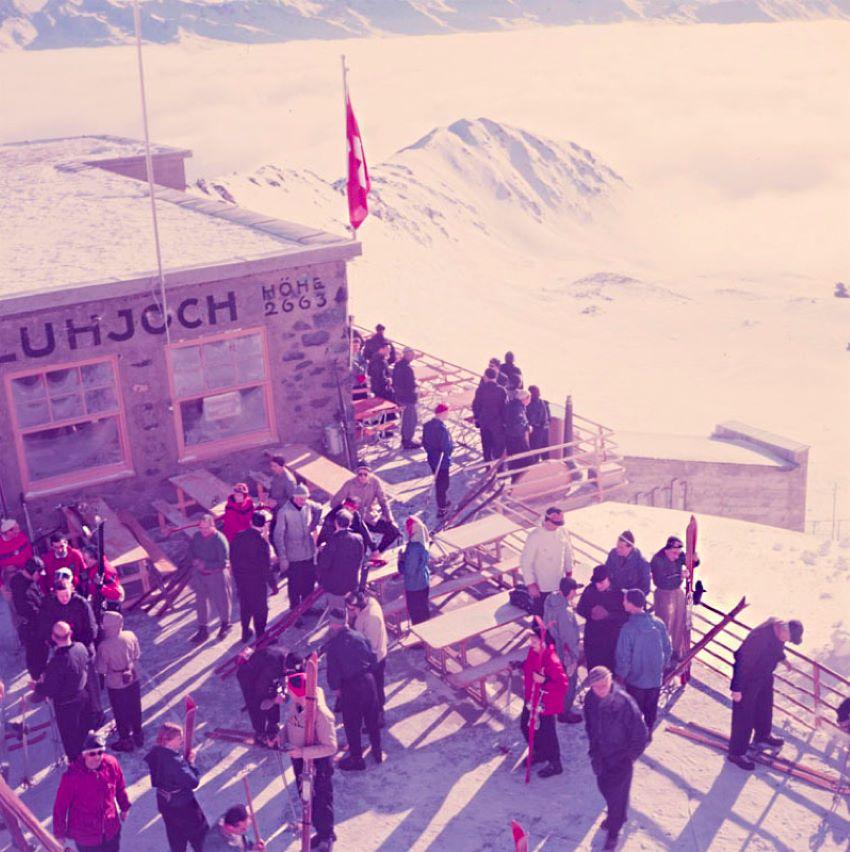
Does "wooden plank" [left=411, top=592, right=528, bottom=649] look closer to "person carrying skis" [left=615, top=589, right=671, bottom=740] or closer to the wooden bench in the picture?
the wooden bench

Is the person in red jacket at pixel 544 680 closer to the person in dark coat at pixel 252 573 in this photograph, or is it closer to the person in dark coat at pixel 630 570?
the person in dark coat at pixel 630 570

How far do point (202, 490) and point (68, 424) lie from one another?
6.14ft

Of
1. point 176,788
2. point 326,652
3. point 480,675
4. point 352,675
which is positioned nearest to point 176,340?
point 326,652

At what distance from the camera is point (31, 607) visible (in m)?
11.2

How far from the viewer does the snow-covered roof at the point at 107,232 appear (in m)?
14.7

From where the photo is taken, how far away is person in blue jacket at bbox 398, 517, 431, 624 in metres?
11.9

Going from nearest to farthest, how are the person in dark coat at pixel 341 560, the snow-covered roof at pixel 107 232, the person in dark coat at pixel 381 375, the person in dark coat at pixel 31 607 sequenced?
1. the person in dark coat at pixel 31 607
2. the person in dark coat at pixel 341 560
3. the snow-covered roof at pixel 107 232
4. the person in dark coat at pixel 381 375

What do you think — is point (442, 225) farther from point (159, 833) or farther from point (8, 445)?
point (159, 833)

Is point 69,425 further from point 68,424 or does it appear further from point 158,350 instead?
point 158,350

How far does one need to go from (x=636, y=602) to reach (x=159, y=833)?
15.2 ft

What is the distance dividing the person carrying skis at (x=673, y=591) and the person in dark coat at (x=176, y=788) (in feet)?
17.7

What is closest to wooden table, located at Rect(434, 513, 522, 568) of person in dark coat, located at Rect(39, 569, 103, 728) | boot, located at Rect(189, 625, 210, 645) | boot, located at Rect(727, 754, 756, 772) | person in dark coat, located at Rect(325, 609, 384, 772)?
boot, located at Rect(189, 625, 210, 645)

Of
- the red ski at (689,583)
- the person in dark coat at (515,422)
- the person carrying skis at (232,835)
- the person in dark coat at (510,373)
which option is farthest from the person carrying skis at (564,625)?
the person in dark coat at (510,373)

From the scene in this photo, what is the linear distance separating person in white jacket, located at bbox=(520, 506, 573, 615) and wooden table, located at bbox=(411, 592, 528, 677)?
1.24 feet
